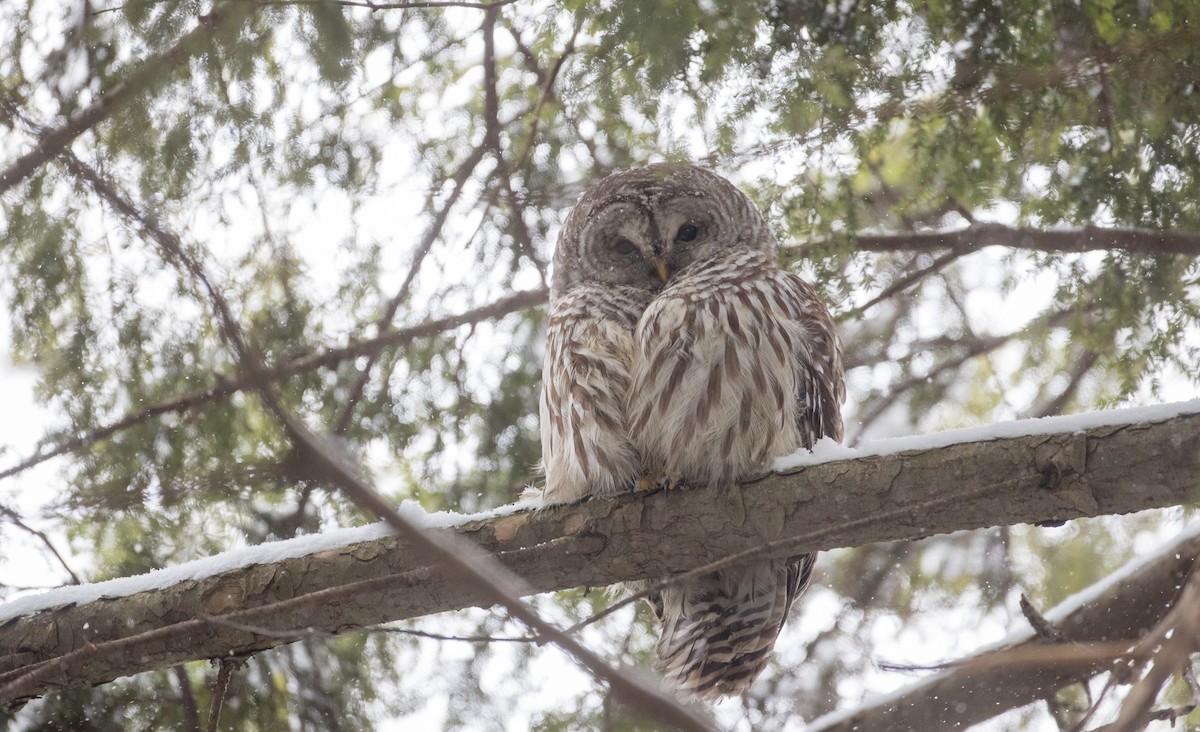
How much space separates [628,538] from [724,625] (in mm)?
822

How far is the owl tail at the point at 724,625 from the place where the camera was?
399 centimetres

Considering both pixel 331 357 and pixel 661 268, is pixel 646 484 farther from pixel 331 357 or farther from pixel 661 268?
pixel 331 357

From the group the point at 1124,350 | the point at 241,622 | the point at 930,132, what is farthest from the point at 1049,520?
the point at 241,622

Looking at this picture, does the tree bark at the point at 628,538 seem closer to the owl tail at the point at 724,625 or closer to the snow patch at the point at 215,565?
the snow patch at the point at 215,565

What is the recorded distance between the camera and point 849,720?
13.7 feet

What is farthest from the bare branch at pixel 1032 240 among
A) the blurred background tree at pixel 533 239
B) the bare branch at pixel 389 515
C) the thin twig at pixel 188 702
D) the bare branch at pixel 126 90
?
the bare branch at pixel 389 515

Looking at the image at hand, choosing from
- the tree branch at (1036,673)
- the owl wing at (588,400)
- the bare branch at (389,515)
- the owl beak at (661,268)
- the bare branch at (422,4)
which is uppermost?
the bare branch at (422,4)

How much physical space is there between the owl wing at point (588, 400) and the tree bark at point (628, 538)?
0.29 metres

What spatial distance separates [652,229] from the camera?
15.6ft

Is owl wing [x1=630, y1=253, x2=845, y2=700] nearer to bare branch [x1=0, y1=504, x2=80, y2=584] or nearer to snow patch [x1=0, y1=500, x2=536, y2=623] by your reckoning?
snow patch [x1=0, y1=500, x2=536, y2=623]

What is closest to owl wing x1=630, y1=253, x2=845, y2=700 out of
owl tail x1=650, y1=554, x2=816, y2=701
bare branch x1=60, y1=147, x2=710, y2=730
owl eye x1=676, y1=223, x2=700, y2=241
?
owl tail x1=650, y1=554, x2=816, y2=701

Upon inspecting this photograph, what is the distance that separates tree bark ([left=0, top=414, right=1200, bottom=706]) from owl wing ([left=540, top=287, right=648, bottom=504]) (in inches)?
11.4

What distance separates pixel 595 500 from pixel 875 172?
2138 mm

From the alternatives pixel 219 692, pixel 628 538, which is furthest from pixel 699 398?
pixel 219 692
